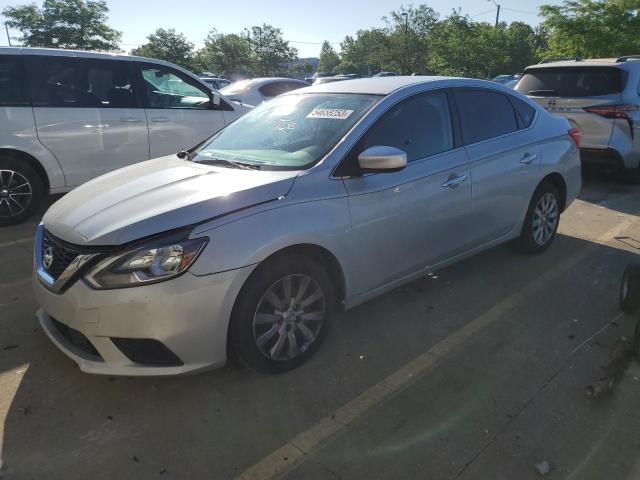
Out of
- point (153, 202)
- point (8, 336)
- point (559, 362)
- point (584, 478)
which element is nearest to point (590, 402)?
point (559, 362)

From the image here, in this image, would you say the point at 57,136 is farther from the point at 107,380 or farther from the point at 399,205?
the point at 399,205

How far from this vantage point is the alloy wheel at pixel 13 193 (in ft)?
17.6

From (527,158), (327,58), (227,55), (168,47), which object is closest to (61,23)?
(168,47)

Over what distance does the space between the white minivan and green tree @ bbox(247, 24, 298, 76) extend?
55765mm

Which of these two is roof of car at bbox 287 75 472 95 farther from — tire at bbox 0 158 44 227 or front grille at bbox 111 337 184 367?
tire at bbox 0 158 44 227

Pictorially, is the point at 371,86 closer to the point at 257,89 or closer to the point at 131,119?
the point at 131,119

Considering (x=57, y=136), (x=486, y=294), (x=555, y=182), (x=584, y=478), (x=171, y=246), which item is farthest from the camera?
(x=57, y=136)

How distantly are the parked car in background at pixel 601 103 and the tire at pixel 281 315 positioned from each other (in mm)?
5633

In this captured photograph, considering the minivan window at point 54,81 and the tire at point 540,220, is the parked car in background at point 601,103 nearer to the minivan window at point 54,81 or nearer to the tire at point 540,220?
the tire at point 540,220

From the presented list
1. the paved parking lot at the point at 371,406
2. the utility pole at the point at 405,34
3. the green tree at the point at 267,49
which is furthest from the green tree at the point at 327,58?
the paved parking lot at the point at 371,406

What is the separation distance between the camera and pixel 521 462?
7.50 feet

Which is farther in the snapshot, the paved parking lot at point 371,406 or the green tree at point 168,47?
the green tree at point 168,47

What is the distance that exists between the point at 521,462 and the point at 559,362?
971mm

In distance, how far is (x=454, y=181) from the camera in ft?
11.9
